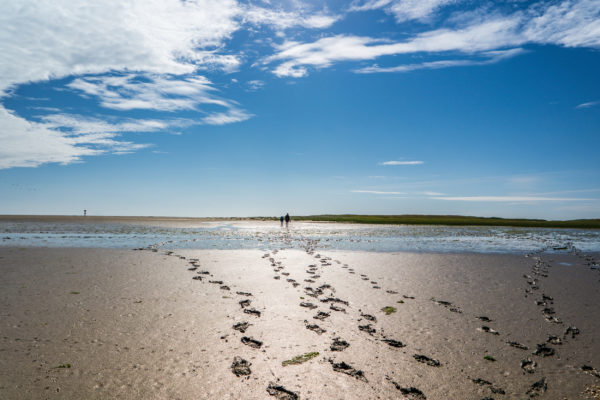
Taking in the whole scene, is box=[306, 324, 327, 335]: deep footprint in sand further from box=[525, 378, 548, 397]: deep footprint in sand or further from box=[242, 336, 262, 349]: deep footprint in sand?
box=[525, 378, 548, 397]: deep footprint in sand

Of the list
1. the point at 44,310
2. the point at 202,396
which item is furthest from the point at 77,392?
the point at 44,310

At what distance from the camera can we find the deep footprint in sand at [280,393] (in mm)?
5484

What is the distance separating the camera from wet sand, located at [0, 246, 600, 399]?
19.3ft

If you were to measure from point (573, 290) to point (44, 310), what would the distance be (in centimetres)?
1817

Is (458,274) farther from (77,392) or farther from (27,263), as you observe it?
(27,263)

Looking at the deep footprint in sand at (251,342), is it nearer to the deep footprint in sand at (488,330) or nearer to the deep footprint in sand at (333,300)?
the deep footprint in sand at (333,300)

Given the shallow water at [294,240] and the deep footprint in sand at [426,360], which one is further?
the shallow water at [294,240]

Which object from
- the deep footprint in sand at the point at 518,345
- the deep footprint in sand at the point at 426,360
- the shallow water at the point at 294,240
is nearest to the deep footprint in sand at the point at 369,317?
the deep footprint in sand at the point at 426,360

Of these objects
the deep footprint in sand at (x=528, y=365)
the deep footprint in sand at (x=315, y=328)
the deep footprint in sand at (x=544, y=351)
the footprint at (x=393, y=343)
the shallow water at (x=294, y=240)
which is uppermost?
the shallow water at (x=294, y=240)

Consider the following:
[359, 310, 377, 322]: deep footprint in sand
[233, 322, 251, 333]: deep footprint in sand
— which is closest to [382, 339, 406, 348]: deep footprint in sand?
[359, 310, 377, 322]: deep footprint in sand

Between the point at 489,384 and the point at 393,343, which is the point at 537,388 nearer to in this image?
the point at 489,384

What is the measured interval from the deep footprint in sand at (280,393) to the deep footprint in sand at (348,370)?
115 centimetres

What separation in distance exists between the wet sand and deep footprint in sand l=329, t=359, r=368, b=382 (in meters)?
0.03

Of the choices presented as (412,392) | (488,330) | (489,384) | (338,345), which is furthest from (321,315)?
(489,384)
